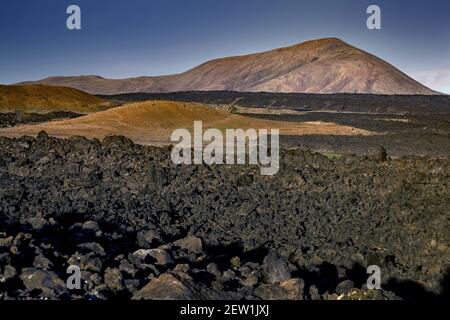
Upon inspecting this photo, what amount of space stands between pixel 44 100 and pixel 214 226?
4605 cm

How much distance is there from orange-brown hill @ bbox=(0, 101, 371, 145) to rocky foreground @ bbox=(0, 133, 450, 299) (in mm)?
9956

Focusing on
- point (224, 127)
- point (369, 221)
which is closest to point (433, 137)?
point (224, 127)

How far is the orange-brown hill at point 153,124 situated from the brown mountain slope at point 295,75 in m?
91.9

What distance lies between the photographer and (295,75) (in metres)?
133

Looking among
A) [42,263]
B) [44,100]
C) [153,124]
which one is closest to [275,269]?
[42,263]

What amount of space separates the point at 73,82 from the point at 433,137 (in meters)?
170

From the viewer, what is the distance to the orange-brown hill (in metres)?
25.2

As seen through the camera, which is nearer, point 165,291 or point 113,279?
point 165,291

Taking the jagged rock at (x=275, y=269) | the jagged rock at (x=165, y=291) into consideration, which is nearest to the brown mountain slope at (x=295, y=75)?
the jagged rock at (x=275, y=269)

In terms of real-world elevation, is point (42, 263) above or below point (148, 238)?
above

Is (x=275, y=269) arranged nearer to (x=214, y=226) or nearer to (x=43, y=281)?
(x=43, y=281)

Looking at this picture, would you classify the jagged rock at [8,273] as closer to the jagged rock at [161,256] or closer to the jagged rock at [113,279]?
the jagged rock at [113,279]

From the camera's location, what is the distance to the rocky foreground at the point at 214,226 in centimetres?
536

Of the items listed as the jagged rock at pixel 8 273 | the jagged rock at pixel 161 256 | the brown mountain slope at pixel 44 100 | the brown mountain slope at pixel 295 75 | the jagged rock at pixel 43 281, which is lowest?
the jagged rock at pixel 161 256
